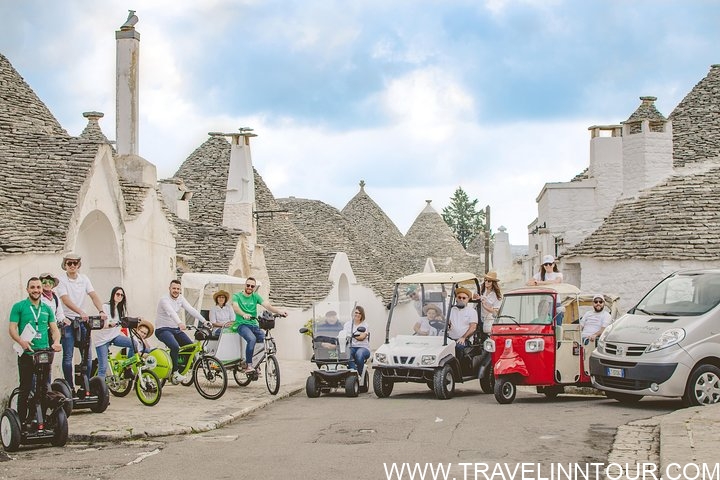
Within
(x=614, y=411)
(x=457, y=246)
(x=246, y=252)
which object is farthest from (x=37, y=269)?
(x=457, y=246)

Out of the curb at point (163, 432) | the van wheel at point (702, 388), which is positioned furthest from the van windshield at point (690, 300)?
the curb at point (163, 432)

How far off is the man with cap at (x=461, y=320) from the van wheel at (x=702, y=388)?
164 inches

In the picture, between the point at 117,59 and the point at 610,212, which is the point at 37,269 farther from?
the point at 610,212

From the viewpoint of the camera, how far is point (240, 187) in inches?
1366

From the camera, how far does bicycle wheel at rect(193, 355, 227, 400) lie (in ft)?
50.5

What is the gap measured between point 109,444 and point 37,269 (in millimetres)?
3666

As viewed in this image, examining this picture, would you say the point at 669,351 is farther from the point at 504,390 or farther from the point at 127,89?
the point at 127,89

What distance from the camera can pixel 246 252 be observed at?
99.7ft

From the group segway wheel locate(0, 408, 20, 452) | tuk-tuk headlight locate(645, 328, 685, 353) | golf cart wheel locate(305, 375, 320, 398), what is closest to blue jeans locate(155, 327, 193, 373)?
golf cart wheel locate(305, 375, 320, 398)

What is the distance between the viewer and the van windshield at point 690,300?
14.0 m

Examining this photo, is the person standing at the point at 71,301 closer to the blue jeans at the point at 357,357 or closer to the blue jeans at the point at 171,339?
the blue jeans at the point at 171,339

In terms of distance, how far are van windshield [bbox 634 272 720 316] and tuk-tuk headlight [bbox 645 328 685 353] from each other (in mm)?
486

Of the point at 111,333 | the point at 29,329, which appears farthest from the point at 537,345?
the point at 29,329

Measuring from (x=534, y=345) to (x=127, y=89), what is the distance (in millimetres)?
10768
